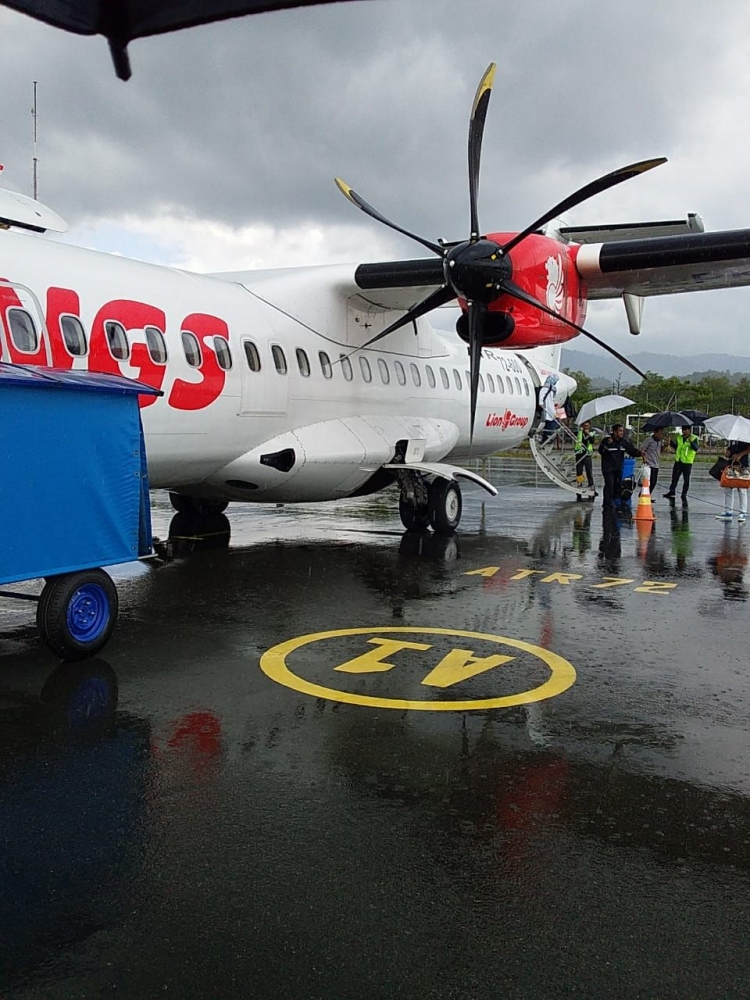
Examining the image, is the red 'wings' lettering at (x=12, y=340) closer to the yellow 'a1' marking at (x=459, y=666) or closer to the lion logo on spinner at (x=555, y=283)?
the yellow 'a1' marking at (x=459, y=666)

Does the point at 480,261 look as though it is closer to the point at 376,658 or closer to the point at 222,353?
the point at 222,353

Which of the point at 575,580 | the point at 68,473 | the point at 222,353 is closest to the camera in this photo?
the point at 68,473

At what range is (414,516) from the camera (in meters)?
13.9

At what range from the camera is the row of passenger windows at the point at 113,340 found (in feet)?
26.3

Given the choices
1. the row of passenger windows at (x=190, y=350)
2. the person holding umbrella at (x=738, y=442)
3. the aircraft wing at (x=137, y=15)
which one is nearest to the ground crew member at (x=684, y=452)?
the person holding umbrella at (x=738, y=442)

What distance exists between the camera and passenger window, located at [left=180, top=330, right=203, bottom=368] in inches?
390

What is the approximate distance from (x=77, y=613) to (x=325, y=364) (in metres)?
6.93

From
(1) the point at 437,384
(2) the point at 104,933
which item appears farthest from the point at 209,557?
(2) the point at 104,933

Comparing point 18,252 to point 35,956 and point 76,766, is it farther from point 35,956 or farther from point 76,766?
point 35,956

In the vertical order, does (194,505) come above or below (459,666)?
above

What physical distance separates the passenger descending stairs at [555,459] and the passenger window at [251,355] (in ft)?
34.9

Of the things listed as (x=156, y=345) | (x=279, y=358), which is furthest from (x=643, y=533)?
(x=156, y=345)

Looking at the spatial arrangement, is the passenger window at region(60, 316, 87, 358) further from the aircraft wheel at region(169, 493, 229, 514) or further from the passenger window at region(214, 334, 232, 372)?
the aircraft wheel at region(169, 493, 229, 514)

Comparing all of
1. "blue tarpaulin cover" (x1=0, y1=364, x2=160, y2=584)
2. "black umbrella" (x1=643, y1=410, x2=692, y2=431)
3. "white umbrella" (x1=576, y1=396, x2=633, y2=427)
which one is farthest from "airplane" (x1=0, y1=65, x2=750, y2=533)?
"black umbrella" (x1=643, y1=410, x2=692, y2=431)
